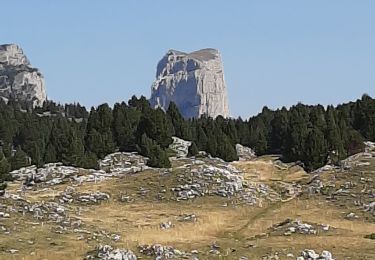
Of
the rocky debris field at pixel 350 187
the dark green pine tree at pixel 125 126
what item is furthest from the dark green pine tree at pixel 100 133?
the rocky debris field at pixel 350 187

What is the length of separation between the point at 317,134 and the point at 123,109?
41089 mm

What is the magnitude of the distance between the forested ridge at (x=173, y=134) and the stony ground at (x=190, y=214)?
682cm

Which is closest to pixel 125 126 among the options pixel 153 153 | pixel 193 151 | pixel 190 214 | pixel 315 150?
pixel 193 151

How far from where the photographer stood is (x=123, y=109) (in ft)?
395

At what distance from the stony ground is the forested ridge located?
6821mm

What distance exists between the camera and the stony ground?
38.7 meters

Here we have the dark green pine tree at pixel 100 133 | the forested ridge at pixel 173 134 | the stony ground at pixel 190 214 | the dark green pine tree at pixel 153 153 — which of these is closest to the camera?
the stony ground at pixel 190 214

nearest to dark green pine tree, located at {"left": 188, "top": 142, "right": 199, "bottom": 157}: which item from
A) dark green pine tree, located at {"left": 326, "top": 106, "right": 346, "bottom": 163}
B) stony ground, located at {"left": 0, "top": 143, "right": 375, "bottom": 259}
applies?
stony ground, located at {"left": 0, "top": 143, "right": 375, "bottom": 259}

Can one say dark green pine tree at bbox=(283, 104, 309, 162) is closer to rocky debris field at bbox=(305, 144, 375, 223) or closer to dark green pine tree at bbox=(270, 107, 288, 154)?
dark green pine tree at bbox=(270, 107, 288, 154)

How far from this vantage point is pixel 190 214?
5831 centimetres

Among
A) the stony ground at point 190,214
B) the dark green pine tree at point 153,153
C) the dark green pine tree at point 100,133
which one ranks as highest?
the dark green pine tree at point 100,133

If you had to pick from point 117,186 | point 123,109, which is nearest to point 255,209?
point 117,186

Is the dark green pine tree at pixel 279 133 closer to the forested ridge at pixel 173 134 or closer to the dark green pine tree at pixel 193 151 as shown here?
the forested ridge at pixel 173 134

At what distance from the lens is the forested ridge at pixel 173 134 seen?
93812 millimetres
